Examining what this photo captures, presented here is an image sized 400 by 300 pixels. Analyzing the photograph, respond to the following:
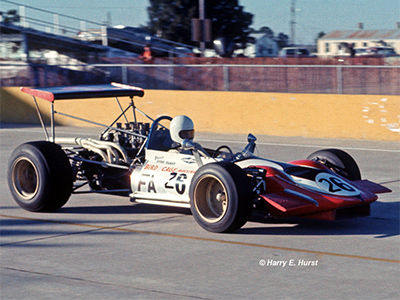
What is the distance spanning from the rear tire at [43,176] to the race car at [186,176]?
1 cm

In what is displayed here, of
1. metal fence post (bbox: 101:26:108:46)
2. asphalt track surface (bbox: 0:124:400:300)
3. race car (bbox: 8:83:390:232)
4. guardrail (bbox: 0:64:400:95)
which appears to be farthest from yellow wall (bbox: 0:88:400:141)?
metal fence post (bbox: 101:26:108:46)

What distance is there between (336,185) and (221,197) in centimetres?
118

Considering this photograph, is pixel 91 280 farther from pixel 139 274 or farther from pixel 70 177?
pixel 70 177

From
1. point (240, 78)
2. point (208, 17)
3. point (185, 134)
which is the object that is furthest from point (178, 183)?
point (208, 17)

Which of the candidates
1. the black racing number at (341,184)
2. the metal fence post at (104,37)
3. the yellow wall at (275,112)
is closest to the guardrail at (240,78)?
the yellow wall at (275,112)

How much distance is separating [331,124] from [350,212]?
8631mm

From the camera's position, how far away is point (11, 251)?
21.9 feet

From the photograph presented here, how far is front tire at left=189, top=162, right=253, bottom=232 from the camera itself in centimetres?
677

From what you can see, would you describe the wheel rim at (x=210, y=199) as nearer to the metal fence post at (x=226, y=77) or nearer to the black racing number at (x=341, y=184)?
the black racing number at (x=341, y=184)

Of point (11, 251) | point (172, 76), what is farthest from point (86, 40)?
point (11, 251)

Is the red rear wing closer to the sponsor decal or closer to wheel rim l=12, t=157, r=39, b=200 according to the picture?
wheel rim l=12, t=157, r=39, b=200

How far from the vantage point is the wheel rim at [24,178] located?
856 cm

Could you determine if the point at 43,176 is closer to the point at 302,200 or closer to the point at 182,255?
the point at 182,255

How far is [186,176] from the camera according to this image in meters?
7.60
